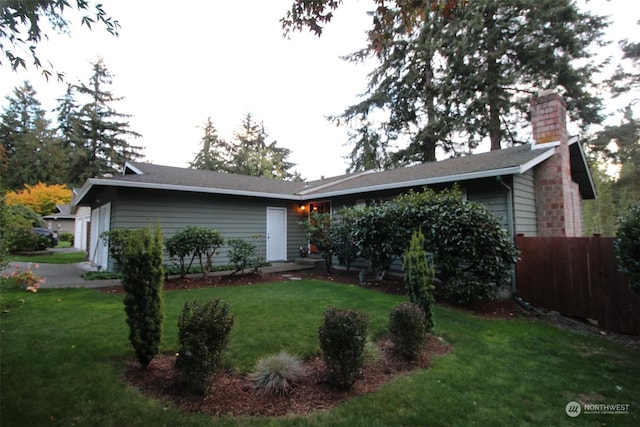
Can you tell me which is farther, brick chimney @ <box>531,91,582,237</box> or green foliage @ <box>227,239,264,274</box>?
green foliage @ <box>227,239,264,274</box>

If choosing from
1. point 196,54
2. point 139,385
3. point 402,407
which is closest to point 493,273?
point 402,407

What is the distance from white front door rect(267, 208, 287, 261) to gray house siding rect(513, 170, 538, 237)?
755 cm

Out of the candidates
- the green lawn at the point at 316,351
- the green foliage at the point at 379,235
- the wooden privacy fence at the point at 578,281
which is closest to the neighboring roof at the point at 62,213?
the green lawn at the point at 316,351

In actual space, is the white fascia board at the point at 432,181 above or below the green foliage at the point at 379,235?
above

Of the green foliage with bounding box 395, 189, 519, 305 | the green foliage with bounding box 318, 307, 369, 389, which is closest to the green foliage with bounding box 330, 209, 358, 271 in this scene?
the green foliage with bounding box 395, 189, 519, 305

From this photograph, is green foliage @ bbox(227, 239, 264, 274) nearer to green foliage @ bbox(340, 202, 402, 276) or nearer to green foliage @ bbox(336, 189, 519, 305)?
green foliage @ bbox(340, 202, 402, 276)

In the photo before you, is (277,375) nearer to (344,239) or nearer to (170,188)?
(344,239)

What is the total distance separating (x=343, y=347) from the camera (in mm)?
2773

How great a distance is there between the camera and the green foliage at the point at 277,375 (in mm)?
2707

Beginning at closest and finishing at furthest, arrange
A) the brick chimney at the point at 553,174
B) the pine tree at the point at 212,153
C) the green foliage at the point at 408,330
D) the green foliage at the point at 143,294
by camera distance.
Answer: the green foliage at the point at 143,294 < the green foliage at the point at 408,330 < the brick chimney at the point at 553,174 < the pine tree at the point at 212,153

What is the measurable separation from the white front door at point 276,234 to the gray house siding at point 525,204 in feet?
24.8

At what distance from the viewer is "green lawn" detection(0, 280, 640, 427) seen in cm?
235

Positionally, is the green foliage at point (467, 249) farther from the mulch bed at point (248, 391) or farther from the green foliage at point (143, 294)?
the green foliage at point (143, 294)

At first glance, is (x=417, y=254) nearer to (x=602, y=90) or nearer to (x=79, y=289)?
(x=79, y=289)
